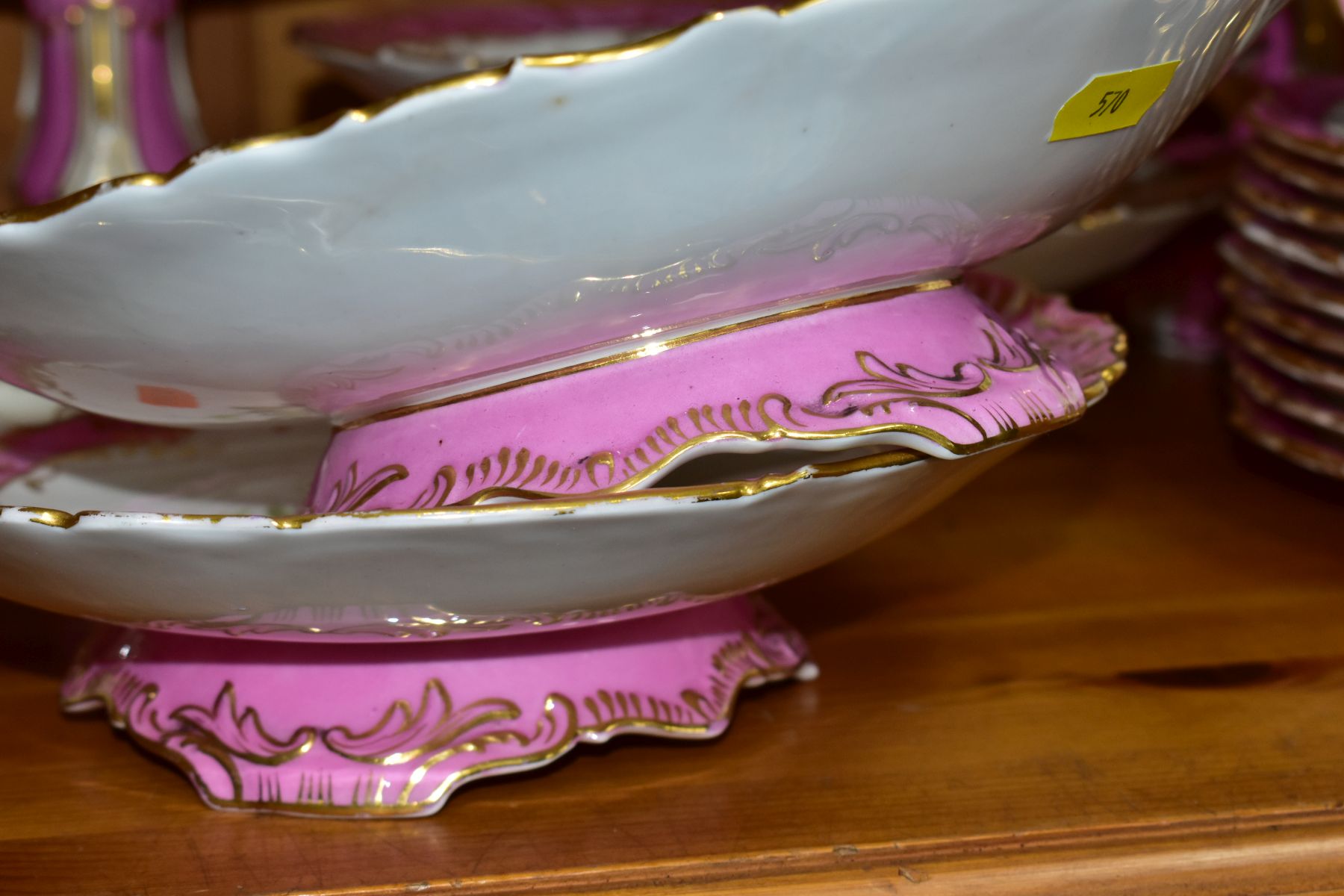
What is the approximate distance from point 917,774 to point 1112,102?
0.61 ft

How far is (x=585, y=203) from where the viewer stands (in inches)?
11.6

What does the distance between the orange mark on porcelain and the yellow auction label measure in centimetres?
22

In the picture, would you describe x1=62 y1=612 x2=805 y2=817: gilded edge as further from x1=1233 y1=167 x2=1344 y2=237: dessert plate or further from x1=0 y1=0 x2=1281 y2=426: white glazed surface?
x1=1233 y1=167 x2=1344 y2=237: dessert plate

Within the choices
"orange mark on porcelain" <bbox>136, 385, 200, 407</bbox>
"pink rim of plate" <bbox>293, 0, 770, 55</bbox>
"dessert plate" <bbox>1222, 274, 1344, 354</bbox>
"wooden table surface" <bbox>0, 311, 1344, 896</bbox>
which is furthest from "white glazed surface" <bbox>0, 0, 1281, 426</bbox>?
"pink rim of plate" <bbox>293, 0, 770, 55</bbox>

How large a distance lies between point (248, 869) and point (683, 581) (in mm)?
132

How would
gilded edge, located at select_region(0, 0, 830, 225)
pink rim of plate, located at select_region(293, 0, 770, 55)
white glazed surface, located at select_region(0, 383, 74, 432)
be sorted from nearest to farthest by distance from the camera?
1. gilded edge, located at select_region(0, 0, 830, 225)
2. white glazed surface, located at select_region(0, 383, 74, 432)
3. pink rim of plate, located at select_region(293, 0, 770, 55)

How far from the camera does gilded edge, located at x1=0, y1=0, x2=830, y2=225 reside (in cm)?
27

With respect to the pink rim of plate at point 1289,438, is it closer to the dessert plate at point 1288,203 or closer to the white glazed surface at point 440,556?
the dessert plate at point 1288,203

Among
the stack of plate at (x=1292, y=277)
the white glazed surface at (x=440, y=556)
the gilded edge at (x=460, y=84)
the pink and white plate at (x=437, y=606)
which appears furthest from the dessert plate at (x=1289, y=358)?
the gilded edge at (x=460, y=84)

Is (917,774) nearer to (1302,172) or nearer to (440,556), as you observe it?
(440,556)

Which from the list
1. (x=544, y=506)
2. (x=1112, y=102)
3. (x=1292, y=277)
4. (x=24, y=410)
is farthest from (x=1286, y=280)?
(x=24, y=410)

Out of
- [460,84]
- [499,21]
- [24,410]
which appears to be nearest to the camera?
[460,84]

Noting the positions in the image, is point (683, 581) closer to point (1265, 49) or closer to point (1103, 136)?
point (1103, 136)

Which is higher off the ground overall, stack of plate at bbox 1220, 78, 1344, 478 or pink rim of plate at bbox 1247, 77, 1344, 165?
pink rim of plate at bbox 1247, 77, 1344, 165
